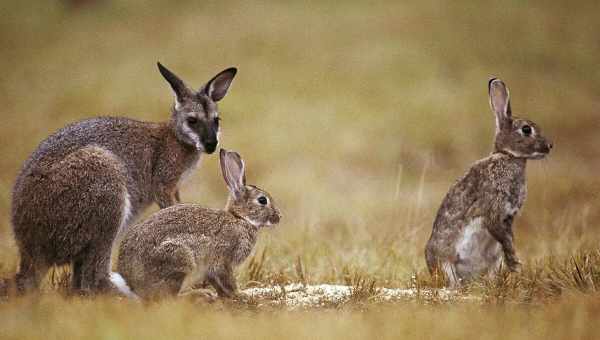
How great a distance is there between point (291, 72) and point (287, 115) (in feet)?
5.20

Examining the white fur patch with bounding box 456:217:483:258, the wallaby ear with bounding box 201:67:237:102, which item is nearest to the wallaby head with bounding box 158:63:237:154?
the wallaby ear with bounding box 201:67:237:102

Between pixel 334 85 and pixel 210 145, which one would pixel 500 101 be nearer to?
pixel 210 145

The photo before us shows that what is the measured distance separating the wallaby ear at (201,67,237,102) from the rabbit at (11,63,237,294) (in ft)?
1.63

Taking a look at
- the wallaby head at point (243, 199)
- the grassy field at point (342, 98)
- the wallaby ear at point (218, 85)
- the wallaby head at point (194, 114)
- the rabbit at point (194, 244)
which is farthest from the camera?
the grassy field at point (342, 98)

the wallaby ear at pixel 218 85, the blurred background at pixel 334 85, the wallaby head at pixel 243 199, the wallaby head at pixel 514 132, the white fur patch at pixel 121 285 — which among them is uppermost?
the blurred background at pixel 334 85

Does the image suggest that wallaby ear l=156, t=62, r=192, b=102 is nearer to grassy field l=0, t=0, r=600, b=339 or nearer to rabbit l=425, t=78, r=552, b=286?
grassy field l=0, t=0, r=600, b=339

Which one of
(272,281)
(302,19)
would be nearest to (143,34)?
(302,19)

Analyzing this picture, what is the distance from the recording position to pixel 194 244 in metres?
6.38

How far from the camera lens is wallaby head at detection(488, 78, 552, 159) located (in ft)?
24.0

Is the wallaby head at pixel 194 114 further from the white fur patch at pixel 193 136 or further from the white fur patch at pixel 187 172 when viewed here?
the white fur patch at pixel 187 172

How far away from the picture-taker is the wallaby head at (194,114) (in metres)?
7.39

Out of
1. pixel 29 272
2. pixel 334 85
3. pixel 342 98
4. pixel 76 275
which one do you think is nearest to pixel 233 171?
pixel 76 275

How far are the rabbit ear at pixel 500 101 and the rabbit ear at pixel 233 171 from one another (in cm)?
248

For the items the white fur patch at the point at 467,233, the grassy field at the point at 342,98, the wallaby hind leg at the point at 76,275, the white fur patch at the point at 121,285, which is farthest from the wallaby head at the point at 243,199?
the white fur patch at the point at 467,233
